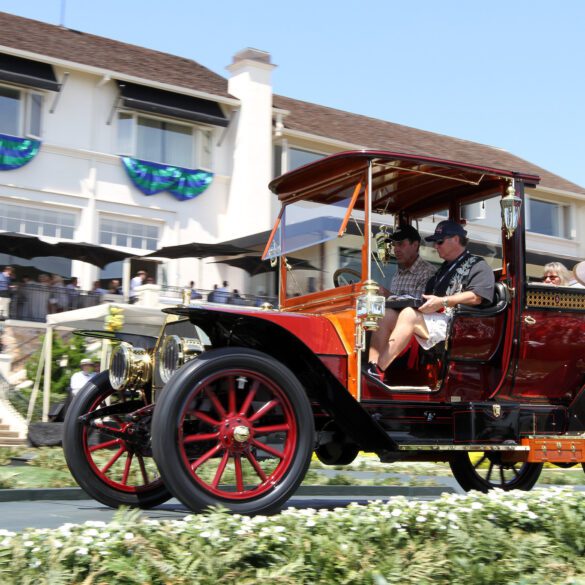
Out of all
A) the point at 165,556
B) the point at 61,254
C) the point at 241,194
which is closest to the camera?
the point at 165,556

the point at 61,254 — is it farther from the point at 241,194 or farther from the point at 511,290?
the point at 511,290

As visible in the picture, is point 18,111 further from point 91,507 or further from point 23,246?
point 91,507

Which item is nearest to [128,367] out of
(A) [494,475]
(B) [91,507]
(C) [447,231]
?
(B) [91,507]

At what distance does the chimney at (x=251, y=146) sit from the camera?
1063 inches

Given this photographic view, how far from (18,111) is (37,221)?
9.18 feet

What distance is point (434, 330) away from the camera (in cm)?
710

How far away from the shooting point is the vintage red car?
5.74 m

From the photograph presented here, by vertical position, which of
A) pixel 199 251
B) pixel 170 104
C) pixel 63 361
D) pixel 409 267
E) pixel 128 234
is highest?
pixel 170 104

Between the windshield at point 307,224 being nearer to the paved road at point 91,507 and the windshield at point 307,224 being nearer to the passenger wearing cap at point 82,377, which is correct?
the paved road at point 91,507

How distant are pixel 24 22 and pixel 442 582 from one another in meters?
25.7

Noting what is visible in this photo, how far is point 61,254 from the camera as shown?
21.8 meters

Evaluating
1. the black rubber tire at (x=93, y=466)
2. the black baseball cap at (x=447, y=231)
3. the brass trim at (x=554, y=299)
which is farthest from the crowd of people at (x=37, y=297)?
the brass trim at (x=554, y=299)

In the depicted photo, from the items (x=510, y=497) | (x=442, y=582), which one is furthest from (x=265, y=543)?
(x=510, y=497)

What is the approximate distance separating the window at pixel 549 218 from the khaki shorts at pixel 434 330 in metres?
28.3
